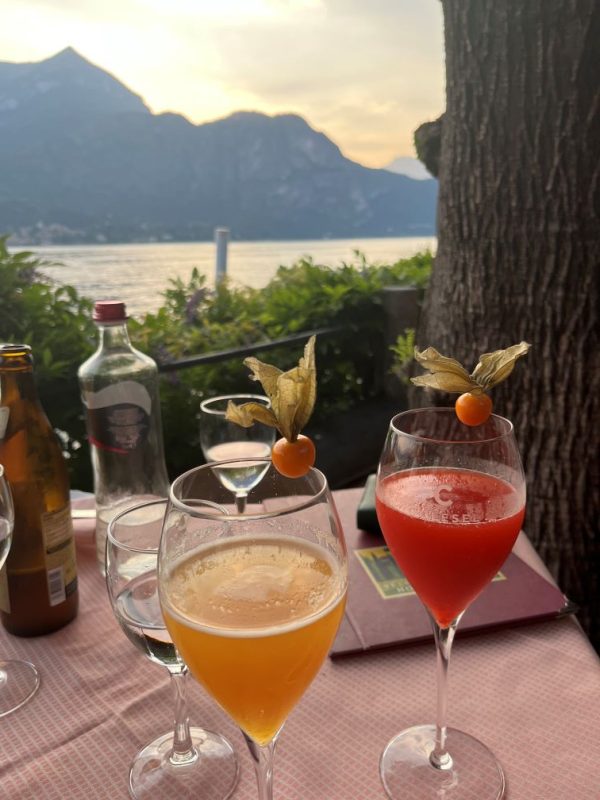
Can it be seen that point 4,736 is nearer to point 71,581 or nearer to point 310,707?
point 71,581

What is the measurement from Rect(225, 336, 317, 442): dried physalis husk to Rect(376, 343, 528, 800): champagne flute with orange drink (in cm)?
18

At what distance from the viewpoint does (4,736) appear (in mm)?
807

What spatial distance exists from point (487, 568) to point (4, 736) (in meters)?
0.69

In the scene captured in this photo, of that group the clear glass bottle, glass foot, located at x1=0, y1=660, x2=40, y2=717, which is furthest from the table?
the clear glass bottle

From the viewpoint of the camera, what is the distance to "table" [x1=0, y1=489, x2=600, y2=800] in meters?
0.73

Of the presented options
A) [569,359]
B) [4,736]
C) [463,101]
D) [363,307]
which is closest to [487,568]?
[4,736]

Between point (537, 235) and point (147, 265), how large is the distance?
2.31 metres

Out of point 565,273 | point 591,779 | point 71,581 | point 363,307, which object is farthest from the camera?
point 363,307

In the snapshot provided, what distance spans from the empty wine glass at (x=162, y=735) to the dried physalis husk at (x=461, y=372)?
41 cm

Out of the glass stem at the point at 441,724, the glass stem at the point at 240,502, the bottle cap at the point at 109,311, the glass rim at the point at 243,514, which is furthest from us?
the bottle cap at the point at 109,311

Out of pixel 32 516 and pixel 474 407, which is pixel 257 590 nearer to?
pixel 474 407

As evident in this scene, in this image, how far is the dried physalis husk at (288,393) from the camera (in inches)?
24.6

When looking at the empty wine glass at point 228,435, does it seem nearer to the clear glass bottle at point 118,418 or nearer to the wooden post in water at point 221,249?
the clear glass bottle at point 118,418

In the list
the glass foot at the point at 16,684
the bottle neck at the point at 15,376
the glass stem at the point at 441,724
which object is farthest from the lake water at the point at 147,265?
the glass stem at the point at 441,724
